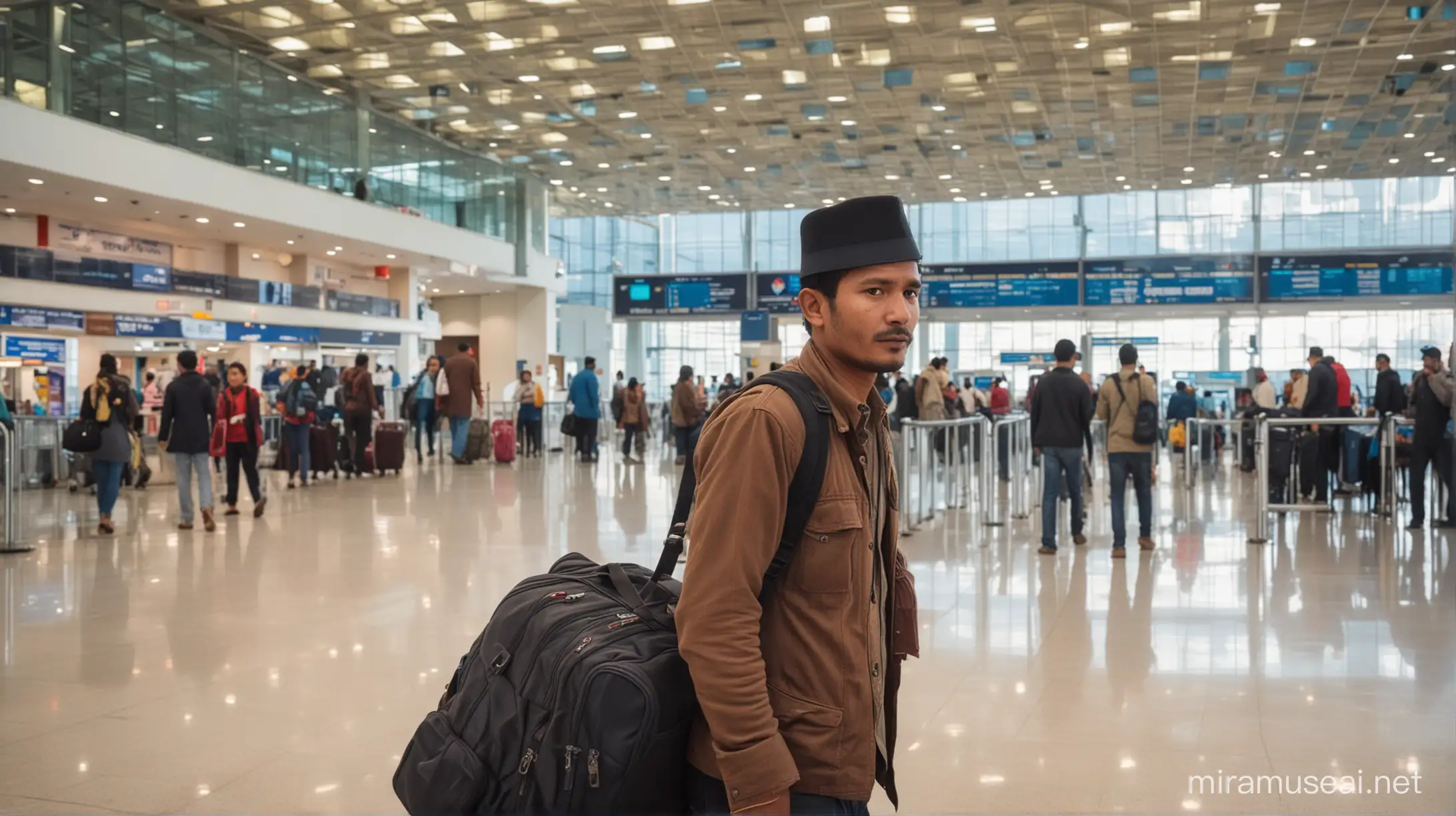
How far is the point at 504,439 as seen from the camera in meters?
20.0

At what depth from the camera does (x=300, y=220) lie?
2228 centimetres

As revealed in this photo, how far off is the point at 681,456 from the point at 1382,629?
16343 millimetres

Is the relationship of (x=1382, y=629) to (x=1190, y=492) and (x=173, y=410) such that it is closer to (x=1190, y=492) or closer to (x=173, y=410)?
(x=1190, y=492)

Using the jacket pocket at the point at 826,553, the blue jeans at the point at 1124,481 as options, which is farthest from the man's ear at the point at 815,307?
the blue jeans at the point at 1124,481

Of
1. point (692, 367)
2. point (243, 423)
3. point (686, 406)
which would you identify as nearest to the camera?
point (243, 423)

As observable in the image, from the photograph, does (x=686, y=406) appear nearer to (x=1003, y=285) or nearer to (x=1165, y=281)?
(x=1003, y=285)

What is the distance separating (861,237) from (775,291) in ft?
90.5

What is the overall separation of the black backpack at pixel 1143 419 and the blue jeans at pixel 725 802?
25.6ft

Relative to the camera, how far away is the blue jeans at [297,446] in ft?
50.7

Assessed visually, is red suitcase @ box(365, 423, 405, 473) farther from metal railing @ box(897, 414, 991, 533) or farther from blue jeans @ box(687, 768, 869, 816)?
blue jeans @ box(687, 768, 869, 816)

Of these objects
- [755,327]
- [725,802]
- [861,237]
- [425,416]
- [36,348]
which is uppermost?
[755,327]

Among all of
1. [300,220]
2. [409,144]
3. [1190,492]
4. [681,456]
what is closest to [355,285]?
[409,144]

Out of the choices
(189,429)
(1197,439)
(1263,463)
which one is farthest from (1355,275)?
(189,429)

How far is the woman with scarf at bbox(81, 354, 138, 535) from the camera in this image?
1055cm
